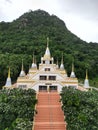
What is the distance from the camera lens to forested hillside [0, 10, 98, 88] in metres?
67.2

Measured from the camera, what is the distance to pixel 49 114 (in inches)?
1379

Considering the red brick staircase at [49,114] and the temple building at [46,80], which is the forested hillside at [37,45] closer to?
the temple building at [46,80]

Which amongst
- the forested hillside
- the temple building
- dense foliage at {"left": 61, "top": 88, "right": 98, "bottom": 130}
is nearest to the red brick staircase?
dense foliage at {"left": 61, "top": 88, "right": 98, "bottom": 130}

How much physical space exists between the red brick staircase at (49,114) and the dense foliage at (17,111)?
3.19 ft

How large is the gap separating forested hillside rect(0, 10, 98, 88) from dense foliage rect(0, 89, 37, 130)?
Answer: 2506 cm

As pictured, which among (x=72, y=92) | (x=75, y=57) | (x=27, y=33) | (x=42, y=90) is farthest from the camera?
(x=27, y=33)

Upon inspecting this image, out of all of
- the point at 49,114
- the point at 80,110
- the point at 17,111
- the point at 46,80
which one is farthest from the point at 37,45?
the point at 17,111

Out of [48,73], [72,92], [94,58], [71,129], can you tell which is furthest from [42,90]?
[94,58]

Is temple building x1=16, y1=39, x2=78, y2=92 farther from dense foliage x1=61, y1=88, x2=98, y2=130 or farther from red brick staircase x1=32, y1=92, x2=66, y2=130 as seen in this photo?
dense foliage x1=61, y1=88, x2=98, y2=130

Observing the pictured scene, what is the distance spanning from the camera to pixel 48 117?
112 ft

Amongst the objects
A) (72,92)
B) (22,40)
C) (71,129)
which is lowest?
(71,129)

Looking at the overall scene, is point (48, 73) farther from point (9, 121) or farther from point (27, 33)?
point (27, 33)

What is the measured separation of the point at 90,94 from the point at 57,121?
26.4 feet

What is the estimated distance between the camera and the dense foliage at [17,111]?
30703 millimetres
